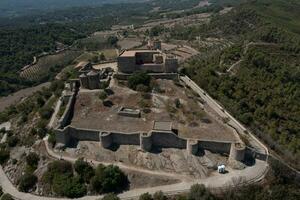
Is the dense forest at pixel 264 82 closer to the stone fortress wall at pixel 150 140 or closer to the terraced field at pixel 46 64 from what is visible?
the stone fortress wall at pixel 150 140

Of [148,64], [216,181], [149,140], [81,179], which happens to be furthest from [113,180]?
[148,64]

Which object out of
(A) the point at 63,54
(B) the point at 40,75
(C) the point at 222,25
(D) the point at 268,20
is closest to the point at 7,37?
(A) the point at 63,54

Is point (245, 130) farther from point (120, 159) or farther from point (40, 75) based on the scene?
point (40, 75)

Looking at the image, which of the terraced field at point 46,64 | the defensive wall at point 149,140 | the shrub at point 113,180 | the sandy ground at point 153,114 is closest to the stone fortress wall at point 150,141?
the defensive wall at point 149,140

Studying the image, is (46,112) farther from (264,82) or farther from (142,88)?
(264,82)

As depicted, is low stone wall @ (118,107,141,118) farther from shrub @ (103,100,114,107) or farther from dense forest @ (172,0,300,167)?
dense forest @ (172,0,300,167)

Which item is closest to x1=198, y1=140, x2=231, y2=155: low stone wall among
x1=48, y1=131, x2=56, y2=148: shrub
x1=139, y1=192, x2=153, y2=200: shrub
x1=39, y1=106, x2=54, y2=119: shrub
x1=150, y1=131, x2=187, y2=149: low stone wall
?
x1=150, y1=131, x2=187, y2=149: low stone wall

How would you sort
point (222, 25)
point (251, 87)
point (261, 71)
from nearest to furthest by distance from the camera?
1. point (251, 87)
2. point (261, 71)
3. point (222, 25)
